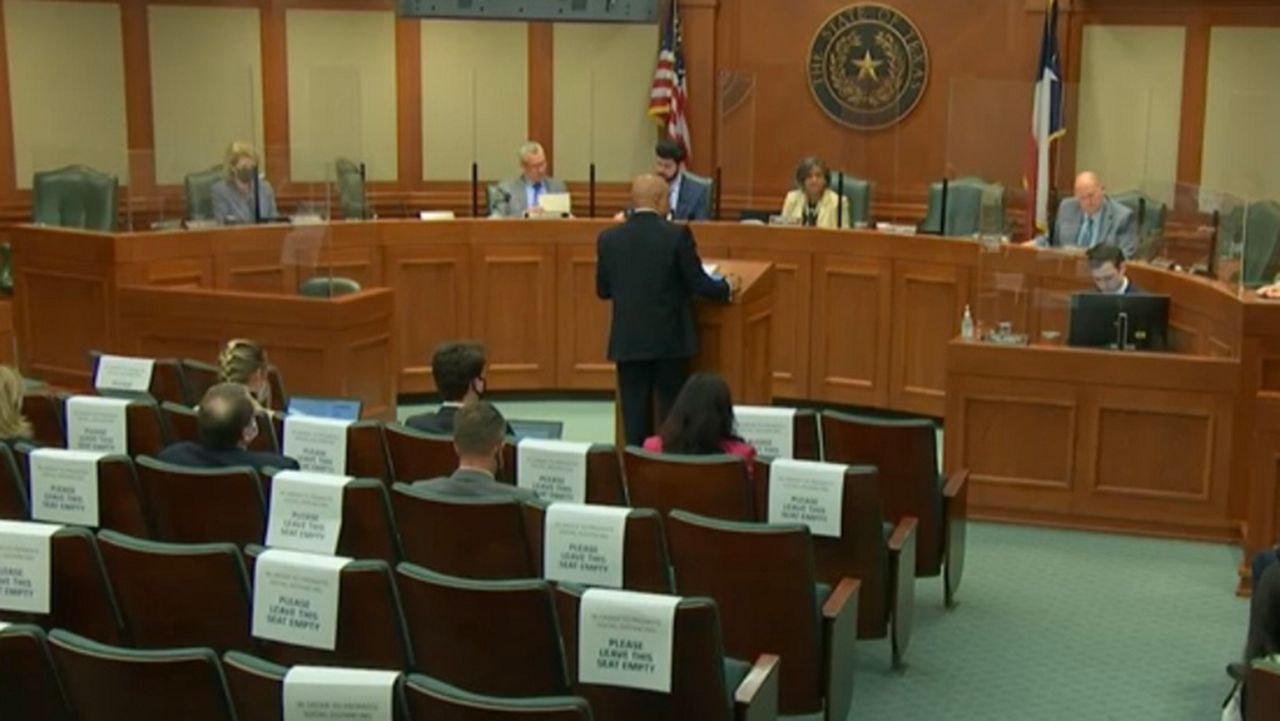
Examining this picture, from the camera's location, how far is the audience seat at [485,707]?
10.3 feet

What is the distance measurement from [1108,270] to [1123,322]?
1.28 ft

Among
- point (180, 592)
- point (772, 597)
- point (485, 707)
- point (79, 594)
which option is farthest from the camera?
point (772, 597)

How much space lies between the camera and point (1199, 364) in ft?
23.1

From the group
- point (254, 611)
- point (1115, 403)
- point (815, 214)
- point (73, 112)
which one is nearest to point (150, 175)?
point (73, 112)

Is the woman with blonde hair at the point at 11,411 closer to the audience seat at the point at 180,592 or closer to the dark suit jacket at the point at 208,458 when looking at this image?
the dark suit jacket at the point at 208,458

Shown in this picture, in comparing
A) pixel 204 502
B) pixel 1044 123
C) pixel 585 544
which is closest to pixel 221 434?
pixel 204 502

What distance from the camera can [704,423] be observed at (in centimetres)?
527

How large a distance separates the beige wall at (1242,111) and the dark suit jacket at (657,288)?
456cm

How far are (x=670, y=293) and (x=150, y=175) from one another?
470cm

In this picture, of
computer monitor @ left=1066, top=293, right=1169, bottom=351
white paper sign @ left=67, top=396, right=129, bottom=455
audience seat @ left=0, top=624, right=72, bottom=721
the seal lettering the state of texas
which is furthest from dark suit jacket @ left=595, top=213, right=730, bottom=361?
the seal lettering the state of texas

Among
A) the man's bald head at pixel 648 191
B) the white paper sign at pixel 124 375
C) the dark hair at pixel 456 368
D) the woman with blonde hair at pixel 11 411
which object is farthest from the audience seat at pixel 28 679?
the man's bald head at pixel 648 191

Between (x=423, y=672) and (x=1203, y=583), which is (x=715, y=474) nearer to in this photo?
(x=423, y=672)

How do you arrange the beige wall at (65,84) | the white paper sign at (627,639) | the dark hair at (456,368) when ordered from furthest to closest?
the beige wall at (65,84), the dark hair at (456,368), the white paper sign at (627,639)

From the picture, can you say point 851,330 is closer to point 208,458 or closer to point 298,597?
point 208,458
